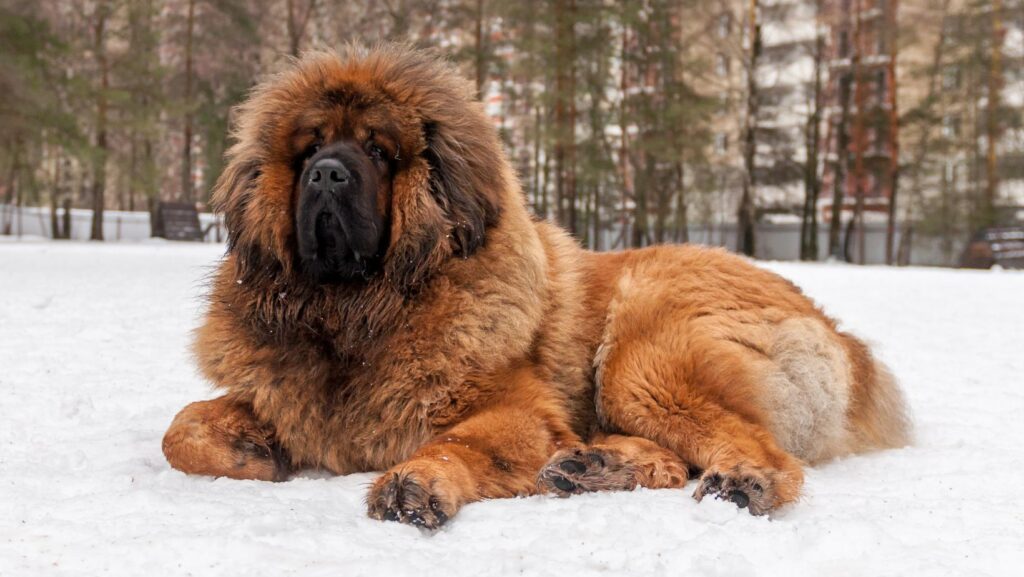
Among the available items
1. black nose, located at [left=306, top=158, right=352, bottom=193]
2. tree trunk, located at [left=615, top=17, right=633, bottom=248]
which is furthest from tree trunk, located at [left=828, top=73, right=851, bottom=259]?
black nose, located at [left=306, top=158, right=352, bottom=193]

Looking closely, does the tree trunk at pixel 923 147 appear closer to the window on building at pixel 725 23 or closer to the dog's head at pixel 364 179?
the window on building at pixel 725 23

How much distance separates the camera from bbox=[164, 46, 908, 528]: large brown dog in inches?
124

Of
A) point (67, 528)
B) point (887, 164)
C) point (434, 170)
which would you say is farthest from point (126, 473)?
point (887, 164)

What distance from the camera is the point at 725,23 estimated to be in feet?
82.8

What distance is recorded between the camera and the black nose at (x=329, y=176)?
3127 mm

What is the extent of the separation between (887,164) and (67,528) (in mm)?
29729

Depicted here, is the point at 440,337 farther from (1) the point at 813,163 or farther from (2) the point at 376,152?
(1) the point at 813,163

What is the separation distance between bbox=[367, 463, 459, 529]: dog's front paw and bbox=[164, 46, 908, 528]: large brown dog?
1.12 ft

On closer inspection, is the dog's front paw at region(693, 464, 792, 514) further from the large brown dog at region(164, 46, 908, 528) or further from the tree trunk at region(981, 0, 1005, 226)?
Answer: the tree trunk at region(981, 0, 1005, 226)

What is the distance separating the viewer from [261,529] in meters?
2.29

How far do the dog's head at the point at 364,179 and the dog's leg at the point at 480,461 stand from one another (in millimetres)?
674

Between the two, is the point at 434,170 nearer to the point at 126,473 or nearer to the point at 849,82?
the point at 126,473

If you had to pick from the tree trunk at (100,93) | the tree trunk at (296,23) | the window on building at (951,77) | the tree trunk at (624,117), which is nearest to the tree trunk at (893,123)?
the window on building at (951,77)

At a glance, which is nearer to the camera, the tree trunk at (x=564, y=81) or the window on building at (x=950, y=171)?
the tree trunk at (x=564, y=81)
